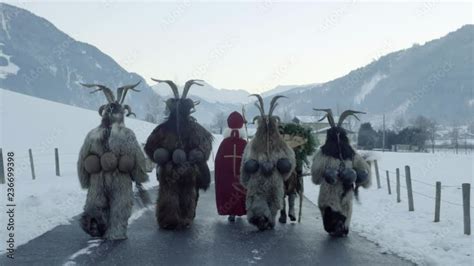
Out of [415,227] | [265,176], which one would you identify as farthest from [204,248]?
[415,227]

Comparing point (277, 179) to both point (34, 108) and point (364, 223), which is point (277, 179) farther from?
point (34, 108)

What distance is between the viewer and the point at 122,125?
8.60 m

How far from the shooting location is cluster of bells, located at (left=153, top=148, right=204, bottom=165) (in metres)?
8.99

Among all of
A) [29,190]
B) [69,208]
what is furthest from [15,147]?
[69,208]

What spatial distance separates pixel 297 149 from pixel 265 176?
6.55ft

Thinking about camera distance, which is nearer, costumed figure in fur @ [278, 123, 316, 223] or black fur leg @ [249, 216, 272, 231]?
black fur leg @ [249, 216, 272, 231]

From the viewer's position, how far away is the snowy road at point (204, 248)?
6.98 metres

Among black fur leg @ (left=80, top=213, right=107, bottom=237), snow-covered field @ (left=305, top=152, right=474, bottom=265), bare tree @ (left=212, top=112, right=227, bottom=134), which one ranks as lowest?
snow-covered field @ (left=305, top=152, right=474, bottom=265)

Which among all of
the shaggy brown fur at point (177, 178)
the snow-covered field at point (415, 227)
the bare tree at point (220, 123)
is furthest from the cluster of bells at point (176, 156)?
the bare tree at point (220, 123)

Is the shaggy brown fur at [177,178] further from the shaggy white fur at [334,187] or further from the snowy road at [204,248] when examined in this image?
the shaggy white fur at [334,187]

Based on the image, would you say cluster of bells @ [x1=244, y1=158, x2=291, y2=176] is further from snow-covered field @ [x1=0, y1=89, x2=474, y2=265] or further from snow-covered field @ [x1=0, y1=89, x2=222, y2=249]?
snow-covered field @ [x1=0, y1=89, x2=222, y2=249]

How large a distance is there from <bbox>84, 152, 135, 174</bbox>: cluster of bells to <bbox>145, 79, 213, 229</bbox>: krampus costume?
88 centimetres

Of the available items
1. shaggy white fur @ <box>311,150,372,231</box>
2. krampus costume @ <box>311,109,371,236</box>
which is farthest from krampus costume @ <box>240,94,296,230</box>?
krampus costume @ <box>311,109,371,236</box>

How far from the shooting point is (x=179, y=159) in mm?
8977
